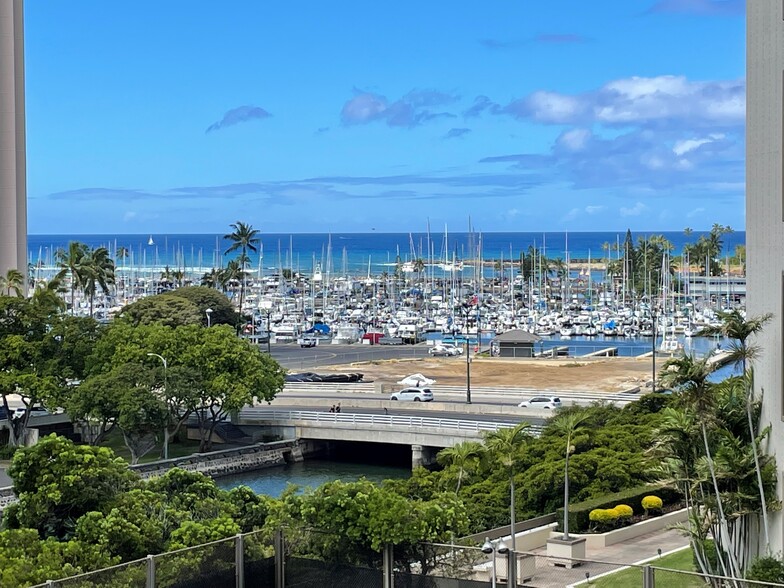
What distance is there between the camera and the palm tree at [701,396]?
24469 millimetres

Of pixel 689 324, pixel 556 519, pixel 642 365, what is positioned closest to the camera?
pixel 556 519

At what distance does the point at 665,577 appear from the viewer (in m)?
24.4

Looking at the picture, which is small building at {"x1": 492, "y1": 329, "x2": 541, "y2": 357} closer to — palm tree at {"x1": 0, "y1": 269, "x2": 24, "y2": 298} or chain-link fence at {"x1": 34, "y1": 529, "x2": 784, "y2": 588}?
palm tree at {"x1": 0, "y1": 269, "x2": 24, "y2": 298}

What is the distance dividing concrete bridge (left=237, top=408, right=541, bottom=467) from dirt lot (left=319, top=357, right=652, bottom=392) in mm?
22740

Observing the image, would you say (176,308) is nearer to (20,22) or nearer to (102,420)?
(20,22)

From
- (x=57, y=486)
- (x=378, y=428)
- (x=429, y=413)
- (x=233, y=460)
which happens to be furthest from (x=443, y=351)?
(x=57, y=486)

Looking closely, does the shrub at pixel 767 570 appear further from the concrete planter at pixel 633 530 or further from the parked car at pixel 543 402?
the parked car at pixel 543 402

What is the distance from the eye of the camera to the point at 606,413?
183 feet

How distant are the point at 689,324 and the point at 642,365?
4457 centimetres

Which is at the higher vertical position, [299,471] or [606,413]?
[606,413]

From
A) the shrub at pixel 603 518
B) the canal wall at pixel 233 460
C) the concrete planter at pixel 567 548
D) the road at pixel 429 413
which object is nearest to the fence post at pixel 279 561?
the concrete planter at pixel 567 548

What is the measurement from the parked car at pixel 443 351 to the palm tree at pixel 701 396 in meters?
96.8

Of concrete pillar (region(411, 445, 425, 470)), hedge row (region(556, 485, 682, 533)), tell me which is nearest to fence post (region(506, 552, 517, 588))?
hedge row (region(556, 485, 682, 533))

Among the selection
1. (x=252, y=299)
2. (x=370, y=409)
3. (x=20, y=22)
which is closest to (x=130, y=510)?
(x=370, y=409)
